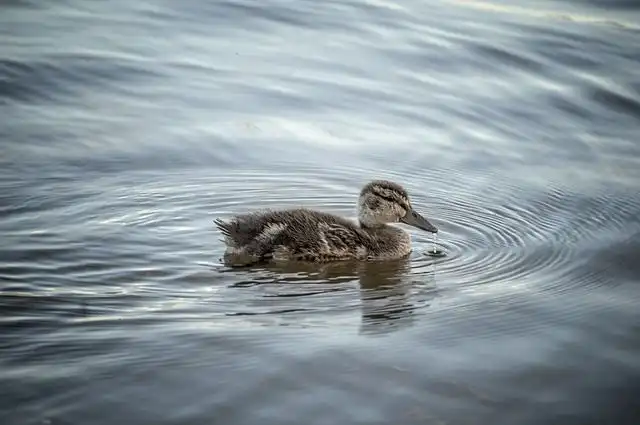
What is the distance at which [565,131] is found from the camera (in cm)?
1062

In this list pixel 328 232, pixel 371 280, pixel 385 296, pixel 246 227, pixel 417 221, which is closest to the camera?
pixel 385 296

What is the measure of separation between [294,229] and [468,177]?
83.9 inches

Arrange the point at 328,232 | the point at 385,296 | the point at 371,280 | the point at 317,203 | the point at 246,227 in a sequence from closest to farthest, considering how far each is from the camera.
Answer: the point at 385,296 → the point at 371,280 → the point at 246,227 → the point at 328,232 → the point at 317,203

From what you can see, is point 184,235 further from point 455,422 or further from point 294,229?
point 455,422

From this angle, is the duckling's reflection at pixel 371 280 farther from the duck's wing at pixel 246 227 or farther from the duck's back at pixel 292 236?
the duck's wing at pixel 246 227

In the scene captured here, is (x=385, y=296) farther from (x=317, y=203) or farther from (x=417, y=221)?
(x=317, y=203)

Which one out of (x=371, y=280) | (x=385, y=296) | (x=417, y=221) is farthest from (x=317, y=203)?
(x=385, y=296)

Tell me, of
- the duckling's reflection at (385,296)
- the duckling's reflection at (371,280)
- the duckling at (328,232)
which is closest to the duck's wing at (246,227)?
the duckling at (328,232)

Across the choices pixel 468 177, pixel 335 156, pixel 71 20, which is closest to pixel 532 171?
pixel 468 177

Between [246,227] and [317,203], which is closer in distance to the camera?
[246,227]

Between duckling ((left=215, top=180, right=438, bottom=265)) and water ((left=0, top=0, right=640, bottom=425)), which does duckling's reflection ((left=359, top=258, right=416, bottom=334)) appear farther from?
duckling ((left=215, top=180, right=438, bottom=265))

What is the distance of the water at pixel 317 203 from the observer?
5660 mm

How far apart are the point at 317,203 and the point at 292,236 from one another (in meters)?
1.16

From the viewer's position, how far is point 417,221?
A: 827 centimetres
